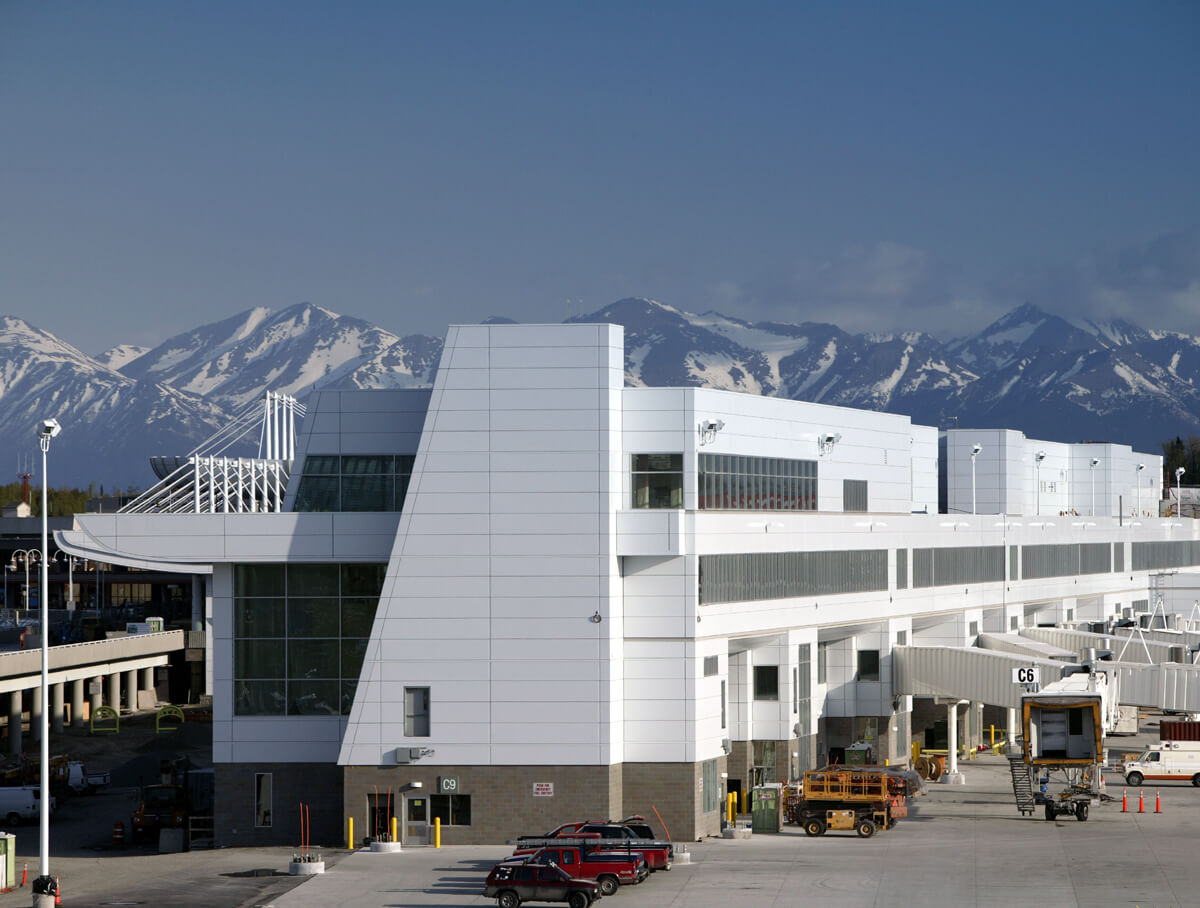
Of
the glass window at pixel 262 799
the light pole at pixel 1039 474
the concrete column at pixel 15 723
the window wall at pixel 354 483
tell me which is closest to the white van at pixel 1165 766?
the window wall at pixel 354 483

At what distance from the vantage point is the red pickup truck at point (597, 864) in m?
54.5

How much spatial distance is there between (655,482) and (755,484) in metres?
8.17

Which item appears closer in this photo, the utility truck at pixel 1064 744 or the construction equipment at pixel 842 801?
the construction equipment at pixel 842 801

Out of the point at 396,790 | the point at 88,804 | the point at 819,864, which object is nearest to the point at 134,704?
the point at 88,804

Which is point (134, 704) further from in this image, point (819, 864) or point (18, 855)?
point (819, 864)

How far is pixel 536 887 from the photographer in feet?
171

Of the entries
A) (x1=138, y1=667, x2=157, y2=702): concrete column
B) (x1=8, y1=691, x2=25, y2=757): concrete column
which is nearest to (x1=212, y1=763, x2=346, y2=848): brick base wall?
(x1=8, y1=691, x2=25, y2=757): concrete column

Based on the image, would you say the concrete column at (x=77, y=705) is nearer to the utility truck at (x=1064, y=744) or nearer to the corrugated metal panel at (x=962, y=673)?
the corrugated metal panel at (x=962, y=673)

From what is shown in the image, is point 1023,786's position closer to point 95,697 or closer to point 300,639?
point 300,639

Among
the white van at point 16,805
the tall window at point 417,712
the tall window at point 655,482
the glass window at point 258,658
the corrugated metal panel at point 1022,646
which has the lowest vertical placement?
the white van at point 16,805

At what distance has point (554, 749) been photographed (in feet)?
213

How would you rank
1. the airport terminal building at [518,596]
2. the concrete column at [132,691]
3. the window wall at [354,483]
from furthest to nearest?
the concrete column at [132,691] → the window wall at [354,483] → the airport terminal building at [518,596]

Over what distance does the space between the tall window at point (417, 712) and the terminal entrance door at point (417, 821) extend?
2505mm

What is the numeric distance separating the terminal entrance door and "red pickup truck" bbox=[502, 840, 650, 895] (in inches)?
417
